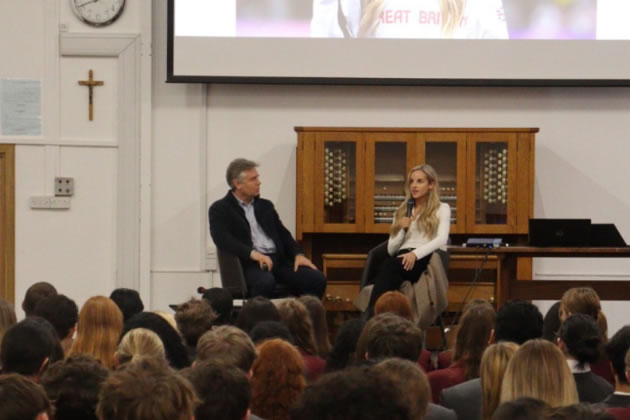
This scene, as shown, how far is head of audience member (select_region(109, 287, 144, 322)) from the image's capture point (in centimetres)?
518

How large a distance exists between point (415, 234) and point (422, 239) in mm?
60

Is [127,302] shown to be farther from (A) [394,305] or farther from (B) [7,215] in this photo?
(B) [7,215]

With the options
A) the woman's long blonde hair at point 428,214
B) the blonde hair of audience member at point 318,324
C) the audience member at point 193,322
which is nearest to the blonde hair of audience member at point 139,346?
the audience member at point 193,322

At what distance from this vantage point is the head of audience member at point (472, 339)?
3.95 meters

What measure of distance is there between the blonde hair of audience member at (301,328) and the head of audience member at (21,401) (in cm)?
228

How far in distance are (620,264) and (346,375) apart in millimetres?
6961

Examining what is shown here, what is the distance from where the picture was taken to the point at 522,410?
2.11 meters

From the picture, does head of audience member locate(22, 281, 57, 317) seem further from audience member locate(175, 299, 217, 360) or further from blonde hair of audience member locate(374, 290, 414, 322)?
blonde hair of audience member locate(374, 290, 414, 322)

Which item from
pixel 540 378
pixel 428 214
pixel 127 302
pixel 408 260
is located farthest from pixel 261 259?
pixel 540 378

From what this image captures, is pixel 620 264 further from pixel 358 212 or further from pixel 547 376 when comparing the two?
pixel 547 376

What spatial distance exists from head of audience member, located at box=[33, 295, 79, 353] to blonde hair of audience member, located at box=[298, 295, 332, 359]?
3.42ft

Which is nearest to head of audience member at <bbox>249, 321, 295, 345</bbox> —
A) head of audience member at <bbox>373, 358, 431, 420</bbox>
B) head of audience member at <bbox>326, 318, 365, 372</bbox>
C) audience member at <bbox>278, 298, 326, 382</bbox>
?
head of audience member at <bbox>326, 318, 365, 372</bbox>

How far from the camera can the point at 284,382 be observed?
10.1 ft

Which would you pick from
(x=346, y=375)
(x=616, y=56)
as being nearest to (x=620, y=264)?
(x=616, y=56)
